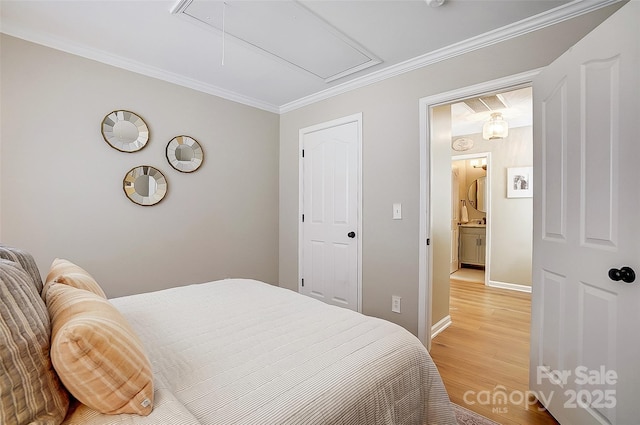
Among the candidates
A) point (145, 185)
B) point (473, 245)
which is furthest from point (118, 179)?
point (473, 245)

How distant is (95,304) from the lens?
93 cm

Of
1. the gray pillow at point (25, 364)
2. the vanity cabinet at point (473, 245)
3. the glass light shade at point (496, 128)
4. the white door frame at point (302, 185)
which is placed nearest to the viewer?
the gray pillow at point (25, 364)

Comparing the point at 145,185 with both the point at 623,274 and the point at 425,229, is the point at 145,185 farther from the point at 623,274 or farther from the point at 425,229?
the point at 623,274

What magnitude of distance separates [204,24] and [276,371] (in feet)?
7.28

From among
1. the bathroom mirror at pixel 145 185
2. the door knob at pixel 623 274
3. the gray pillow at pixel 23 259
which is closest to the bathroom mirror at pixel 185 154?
the bathroom mirror at pixel 145 185

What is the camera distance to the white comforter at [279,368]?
2.71 ft

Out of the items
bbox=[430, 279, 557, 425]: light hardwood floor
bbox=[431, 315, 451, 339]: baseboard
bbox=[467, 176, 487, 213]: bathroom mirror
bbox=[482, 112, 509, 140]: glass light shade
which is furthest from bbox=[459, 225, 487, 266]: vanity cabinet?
bbox=[431, 315, 451, 339]: baseboard

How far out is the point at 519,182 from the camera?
4.45 meters

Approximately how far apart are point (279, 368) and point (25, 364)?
2.16ft

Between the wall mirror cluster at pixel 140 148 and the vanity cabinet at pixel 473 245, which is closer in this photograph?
the wall mirror cluster at pixel 140 148

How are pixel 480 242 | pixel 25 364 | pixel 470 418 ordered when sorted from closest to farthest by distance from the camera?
pixel 25 364, pixel 470 418, pixel 480 242

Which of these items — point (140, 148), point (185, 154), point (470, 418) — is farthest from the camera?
point (185, 154)

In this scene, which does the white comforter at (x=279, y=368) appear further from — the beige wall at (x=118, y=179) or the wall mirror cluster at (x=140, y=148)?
the wall mirror cluster at (x=140, y=148)

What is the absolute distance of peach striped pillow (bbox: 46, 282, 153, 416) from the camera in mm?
723
